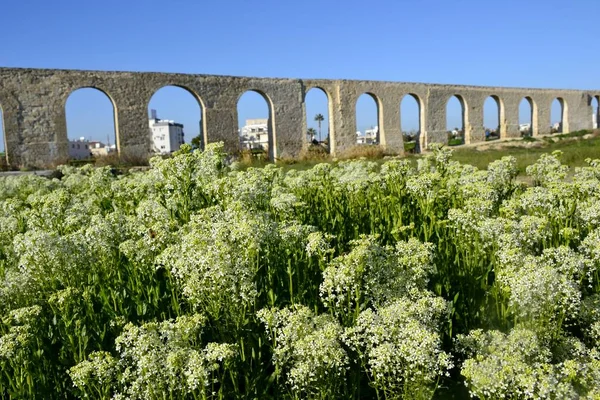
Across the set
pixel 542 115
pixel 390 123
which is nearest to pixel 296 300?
pixel 390 123

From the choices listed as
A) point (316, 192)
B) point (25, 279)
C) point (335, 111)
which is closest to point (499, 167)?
point (316, 192)

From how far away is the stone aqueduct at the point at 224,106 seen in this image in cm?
1997

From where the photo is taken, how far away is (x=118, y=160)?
21047mm

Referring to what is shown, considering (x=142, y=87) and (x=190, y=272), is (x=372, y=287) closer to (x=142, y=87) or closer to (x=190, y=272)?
(x=190, y=272)

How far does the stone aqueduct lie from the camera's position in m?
20.0

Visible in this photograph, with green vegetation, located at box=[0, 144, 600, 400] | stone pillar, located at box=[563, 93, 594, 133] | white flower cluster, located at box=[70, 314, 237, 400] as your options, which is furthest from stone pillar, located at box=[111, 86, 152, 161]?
stone pillar, located at box=[563, 93, 594, 133]

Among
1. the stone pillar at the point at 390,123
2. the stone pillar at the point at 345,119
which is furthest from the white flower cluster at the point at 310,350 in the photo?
the stone pillar at the point at 390,123

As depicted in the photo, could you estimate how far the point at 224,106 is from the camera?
24.5m

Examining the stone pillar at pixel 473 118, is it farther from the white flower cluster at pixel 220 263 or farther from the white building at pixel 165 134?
the white building at pixel 165 134

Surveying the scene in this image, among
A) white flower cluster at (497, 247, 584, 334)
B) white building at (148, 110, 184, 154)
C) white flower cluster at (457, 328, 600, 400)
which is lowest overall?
white flower cluster at (457, 328, 600, 400)

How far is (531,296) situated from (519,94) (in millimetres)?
38077

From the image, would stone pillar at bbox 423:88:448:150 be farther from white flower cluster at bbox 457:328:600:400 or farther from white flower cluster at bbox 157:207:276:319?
white flower cluster at bbox 457:328:600:400

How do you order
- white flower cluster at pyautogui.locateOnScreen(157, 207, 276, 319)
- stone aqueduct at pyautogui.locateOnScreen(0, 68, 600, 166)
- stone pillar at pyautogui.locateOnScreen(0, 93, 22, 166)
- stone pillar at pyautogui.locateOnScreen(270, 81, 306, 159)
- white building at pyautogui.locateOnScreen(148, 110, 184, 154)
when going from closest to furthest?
white flower cluster at pyautogui.locateOnScreen(157, 207, 276, 319)
stone pillar at pyautogui.locateOnScreen(0, 93, 22, 166)
stone aqueduct at pyautogui.locateOnScreen(0, 68, 600, 166)
stone pillar at pyautogui.locateOnScreen(270, 81, 306, 159)
white building at pyautogui.locateOnScreen(148, 110, 184, 154)

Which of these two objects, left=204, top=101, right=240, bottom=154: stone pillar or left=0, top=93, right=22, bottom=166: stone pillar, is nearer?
left=0, top=93, right=22, bottom=166: stone pillar
